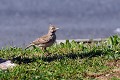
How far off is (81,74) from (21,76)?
1.09m

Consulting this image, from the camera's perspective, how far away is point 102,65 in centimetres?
1280

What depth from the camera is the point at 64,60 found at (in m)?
13.3

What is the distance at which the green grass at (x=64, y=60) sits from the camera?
11781mm

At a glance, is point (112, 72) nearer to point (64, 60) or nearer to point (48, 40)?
point (64, 60)

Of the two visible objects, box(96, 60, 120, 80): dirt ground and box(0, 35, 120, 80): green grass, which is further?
box(0, 35, 120, 80): green grass

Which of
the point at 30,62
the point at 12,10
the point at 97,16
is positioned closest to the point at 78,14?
the point at 97,16

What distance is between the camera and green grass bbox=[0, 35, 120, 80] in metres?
11.8

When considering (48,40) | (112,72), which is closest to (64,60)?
(48,40)

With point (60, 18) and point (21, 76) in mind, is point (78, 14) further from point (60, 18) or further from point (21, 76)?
point (21, 76)

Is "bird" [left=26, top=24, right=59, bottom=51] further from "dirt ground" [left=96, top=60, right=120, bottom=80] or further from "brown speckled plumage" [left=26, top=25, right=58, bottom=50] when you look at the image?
"dirt ground" [left=96, top=60, right=120, bottom=80]

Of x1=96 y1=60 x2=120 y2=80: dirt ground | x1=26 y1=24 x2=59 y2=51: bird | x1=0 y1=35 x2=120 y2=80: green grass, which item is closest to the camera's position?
x1=96 y1=60 x2=120 y2=80: dirt ground

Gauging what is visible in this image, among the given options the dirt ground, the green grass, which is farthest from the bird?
the dirt ground

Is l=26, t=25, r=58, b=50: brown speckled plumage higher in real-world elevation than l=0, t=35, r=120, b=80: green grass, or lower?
higher

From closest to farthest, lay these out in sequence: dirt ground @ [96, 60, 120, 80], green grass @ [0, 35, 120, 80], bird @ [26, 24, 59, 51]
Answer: dirt ground @ [96, 60, 120, 80]
green grass @ [0, 35, 120, 80]
bird @ [26, 24, 59, 51]
